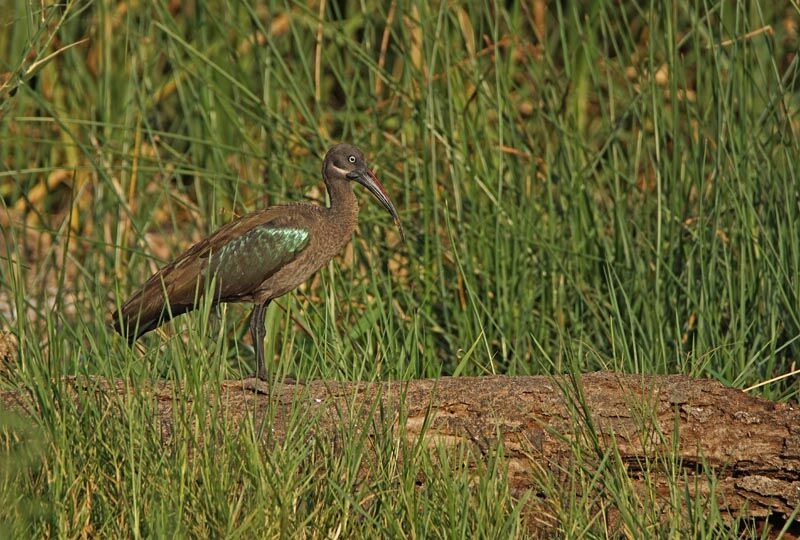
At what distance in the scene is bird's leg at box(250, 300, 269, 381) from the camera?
471 cm

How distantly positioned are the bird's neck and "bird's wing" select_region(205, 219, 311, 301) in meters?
0.20

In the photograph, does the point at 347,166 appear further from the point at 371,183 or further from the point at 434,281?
the point at 434,281

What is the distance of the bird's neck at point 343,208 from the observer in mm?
5305

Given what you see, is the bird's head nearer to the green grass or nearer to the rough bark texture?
the green grass

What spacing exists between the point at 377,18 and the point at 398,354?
3.96 m

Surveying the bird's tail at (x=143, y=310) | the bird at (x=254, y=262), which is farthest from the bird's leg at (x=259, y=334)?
the bird's tail at (x=143, y=310)

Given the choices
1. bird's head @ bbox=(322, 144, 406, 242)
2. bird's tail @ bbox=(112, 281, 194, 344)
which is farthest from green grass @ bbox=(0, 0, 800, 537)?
bird's head @ bbox=(322, 144, 406, 242)

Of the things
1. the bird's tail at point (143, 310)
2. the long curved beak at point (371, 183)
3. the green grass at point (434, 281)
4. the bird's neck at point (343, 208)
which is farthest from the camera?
the long curved beak at point (371, 183)

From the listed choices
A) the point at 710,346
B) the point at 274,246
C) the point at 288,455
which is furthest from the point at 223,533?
the point at 710,346

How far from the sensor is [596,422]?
394cm

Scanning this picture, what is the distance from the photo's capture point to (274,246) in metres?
5.09

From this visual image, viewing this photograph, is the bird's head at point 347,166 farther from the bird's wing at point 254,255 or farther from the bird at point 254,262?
the bird's wing at point 254,255

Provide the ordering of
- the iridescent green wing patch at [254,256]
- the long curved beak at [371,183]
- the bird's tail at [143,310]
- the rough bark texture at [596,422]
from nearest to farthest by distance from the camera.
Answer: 1. the rough bark texture at [596,422]
2. the bird's tail at [143,310]
3. the iridescent green wing patch at [254,256]
4. the long curved beak at [371,183]

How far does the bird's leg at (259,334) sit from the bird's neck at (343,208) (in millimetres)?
418
